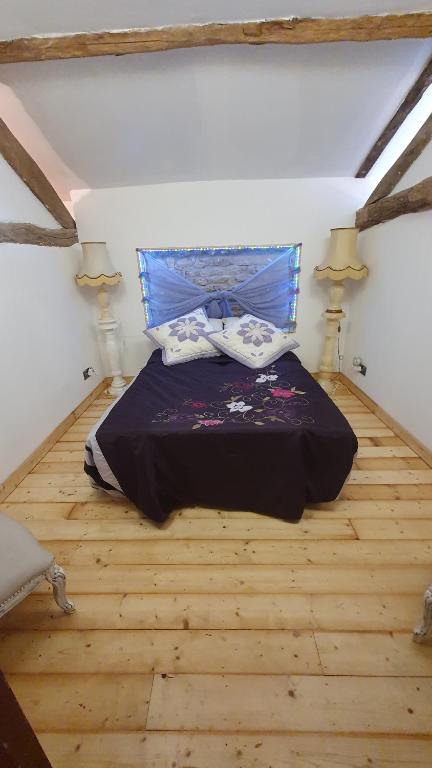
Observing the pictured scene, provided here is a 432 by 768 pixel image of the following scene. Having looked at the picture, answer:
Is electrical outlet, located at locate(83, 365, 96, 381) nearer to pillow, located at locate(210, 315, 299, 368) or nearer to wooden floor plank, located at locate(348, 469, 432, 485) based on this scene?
pillow, located at locate(210, 315, 299, 368)

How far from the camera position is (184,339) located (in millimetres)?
2697

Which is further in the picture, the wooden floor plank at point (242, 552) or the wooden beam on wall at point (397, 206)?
the wooden beam on wall at point (397, 206)

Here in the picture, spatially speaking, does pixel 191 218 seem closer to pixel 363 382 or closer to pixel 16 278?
pixel 16 278

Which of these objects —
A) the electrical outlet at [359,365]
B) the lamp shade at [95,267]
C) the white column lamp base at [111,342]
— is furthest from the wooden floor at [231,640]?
the lamp shade at [95,267]

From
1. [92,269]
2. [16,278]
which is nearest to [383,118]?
[92,269]

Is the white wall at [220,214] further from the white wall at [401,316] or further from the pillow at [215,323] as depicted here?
the pillow at [215,323]

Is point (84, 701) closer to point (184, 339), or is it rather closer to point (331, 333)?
point (184, 339)

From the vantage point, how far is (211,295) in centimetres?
306

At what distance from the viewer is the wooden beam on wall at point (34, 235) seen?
6.86ft

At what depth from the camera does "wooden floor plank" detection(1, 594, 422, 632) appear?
48.0 inches

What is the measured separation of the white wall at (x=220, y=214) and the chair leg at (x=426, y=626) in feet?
8.84

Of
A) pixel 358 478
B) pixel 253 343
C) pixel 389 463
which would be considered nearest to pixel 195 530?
pixel 358 478

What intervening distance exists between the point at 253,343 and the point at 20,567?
2.02m

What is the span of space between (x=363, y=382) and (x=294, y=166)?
198 cm
